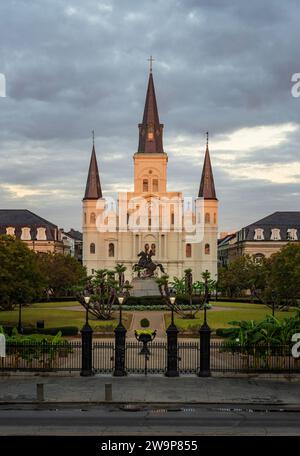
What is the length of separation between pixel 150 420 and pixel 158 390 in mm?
4429

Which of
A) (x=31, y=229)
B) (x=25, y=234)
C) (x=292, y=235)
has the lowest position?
(x=292, y=235)

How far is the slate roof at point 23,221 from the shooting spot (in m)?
109

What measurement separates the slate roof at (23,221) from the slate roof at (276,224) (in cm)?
3816

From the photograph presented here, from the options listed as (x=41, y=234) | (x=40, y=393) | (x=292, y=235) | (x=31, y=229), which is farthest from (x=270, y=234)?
(x=40, y=393)

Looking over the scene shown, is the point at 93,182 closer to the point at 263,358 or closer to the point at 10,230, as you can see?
the point at 10,230

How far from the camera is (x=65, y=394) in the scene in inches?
848

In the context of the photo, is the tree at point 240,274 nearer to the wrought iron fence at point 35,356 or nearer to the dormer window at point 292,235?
the dormer window at point 292,235

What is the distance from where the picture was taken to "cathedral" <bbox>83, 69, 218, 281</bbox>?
108188 mm

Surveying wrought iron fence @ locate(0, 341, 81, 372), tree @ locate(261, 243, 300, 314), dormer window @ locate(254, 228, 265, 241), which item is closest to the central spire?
dormer window @ locate(254, 228, 265, 241)

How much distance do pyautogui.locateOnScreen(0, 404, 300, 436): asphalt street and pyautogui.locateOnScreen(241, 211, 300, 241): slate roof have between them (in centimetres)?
9189

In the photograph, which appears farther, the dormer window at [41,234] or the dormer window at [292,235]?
the dormer window at [41,234]

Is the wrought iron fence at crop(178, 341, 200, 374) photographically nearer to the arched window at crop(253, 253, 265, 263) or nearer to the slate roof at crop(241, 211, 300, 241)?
the arched window at crop(253, 253, 265, 263)

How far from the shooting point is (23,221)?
11175 centimetres

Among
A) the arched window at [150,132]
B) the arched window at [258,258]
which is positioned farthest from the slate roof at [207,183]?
the arched window at [258,258]
